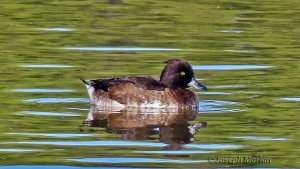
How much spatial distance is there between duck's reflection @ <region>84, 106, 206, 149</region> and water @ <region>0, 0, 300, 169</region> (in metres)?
0.01

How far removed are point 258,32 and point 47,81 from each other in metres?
6.66

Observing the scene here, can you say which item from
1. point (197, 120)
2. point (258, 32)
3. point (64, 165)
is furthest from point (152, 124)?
point (258, 32)

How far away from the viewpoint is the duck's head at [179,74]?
53.0 ft

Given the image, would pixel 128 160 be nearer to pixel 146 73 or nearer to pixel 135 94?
pixel 135 94

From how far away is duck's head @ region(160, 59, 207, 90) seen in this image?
1616cm

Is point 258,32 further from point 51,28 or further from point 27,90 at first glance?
point 27,90

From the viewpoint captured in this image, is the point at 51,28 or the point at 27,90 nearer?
the point at 27,90

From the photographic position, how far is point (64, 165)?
38.1 feet

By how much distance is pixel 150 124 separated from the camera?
47.3 ft

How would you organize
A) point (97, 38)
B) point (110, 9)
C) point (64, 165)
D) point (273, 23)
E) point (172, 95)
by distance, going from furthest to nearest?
point (110, 9)
point (273, 23)
point (97, 38)
point (172, 95)
point (64, 165)

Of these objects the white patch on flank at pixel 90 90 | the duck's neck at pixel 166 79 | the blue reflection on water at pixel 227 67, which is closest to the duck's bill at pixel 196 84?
the duck's neck at pixel 166 79

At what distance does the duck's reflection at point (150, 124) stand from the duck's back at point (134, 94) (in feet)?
0.49

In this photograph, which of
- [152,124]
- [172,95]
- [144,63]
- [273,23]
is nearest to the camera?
[152,124]

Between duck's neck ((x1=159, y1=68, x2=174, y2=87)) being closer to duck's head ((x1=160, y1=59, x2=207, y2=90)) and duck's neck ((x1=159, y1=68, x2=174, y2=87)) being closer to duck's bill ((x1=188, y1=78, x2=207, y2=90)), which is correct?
duck's head ((x1=160, y1=59, x2=207, y2=90))
